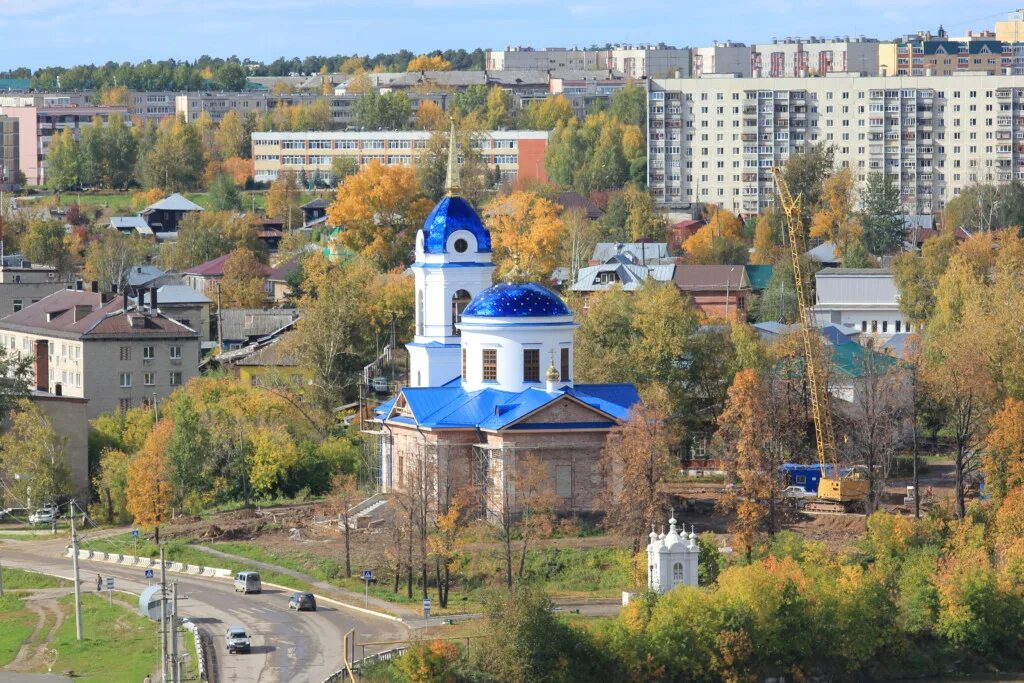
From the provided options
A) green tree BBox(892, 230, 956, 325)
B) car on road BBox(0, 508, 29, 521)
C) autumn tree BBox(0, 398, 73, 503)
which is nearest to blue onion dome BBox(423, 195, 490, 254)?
autumn tree BBox(0, 398, 73, 503)

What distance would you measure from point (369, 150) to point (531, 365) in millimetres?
115341

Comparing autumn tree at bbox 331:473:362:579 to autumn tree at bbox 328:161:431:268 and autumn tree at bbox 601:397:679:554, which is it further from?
autumn tree at bbox 328:161:431:268

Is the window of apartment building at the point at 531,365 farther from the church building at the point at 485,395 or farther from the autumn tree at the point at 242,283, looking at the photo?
the autumn tree at the point at 242,283

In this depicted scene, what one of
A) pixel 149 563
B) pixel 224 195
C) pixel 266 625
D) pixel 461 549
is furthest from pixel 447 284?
pixel 224 195

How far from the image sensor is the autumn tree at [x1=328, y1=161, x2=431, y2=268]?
370 feet

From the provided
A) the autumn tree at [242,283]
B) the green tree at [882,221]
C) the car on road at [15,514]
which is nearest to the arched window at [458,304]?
the car on road at [15,514]

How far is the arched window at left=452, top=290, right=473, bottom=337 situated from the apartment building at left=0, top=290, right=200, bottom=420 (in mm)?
19032

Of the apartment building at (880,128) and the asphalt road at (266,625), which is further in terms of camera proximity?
the apartment building at (880,128)

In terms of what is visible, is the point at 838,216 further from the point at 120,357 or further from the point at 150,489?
the point at 150,489

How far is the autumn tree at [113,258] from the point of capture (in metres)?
128

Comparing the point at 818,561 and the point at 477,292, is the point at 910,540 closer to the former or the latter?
the point at 818,561

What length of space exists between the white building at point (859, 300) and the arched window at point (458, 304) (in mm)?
37415

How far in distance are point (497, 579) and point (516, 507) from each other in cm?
394

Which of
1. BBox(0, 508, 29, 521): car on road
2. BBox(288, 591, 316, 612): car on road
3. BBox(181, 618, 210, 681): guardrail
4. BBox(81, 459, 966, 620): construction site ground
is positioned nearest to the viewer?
BBox(181, 618, 210, 681): guardrail
